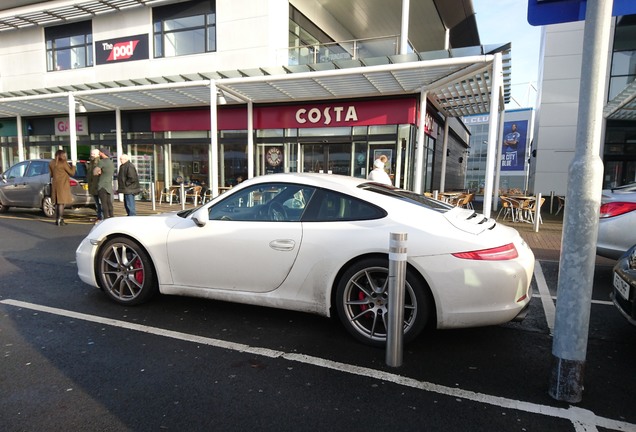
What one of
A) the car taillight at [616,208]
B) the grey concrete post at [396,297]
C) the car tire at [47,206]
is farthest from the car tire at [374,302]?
the car tire at [47,206]

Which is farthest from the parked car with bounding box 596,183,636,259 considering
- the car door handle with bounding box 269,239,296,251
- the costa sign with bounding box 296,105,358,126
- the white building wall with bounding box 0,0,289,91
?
the white building wall with bounding box 0,0,289,91

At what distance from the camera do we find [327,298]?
335cm

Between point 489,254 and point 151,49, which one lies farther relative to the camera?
point 151,49

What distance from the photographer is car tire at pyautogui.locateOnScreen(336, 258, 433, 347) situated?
10.1 feet

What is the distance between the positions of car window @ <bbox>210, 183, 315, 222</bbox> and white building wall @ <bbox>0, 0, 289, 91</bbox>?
1086 centimetres

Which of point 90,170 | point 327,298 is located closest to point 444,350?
point 327,298

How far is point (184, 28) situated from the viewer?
14.8m

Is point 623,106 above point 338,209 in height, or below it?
above

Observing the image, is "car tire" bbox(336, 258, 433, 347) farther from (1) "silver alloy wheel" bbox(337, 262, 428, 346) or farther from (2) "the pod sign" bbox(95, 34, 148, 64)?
(2) "the pod sign" bbox(95, 34, 148, 64)

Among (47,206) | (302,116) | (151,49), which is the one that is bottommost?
(47,206)

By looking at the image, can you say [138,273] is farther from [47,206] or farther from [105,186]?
[47,206]

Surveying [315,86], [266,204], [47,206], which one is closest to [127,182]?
[47,206]

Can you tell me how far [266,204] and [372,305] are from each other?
4.46 feet

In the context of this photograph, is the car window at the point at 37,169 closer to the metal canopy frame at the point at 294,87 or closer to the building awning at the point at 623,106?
the metal canopy frame at the point at 294,87
